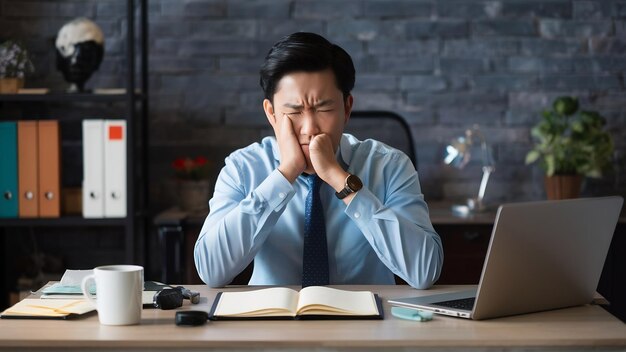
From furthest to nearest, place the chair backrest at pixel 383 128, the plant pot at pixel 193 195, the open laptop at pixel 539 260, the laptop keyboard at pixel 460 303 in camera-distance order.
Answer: the chair backrest at pixel 383 128, the plant pot at pixel 193 195, the laptop keyboard at pixel 460 303, the open laptop at pixel 539 260

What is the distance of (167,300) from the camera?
68.1 inches

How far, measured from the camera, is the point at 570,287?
1.74 m

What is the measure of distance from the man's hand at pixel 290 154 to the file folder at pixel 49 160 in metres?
1.40

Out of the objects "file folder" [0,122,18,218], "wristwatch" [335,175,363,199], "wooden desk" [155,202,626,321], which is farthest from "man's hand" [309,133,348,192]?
"file folder" [0,122,18,218]

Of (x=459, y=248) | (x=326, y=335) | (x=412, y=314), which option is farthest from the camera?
(x=459, y=248)

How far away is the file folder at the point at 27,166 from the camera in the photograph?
10.6ft

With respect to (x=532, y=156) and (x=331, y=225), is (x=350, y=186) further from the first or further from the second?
(x=532, y=156)

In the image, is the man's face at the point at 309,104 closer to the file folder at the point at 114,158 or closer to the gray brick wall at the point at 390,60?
the file folder at the point at 114,158

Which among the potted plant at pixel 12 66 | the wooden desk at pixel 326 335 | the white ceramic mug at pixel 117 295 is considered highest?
the potted plant at pixel 12 66

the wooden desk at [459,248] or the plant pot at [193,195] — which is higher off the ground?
the plant pot at [193,195]

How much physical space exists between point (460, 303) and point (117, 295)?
25.2 inches

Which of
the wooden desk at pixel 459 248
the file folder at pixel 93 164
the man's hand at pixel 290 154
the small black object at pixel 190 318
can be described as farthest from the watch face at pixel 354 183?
the file folder at pixel 93 164

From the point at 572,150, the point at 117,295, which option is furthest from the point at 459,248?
the point at 117,295

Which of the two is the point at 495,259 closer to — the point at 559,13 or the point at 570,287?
the point at 570,287
